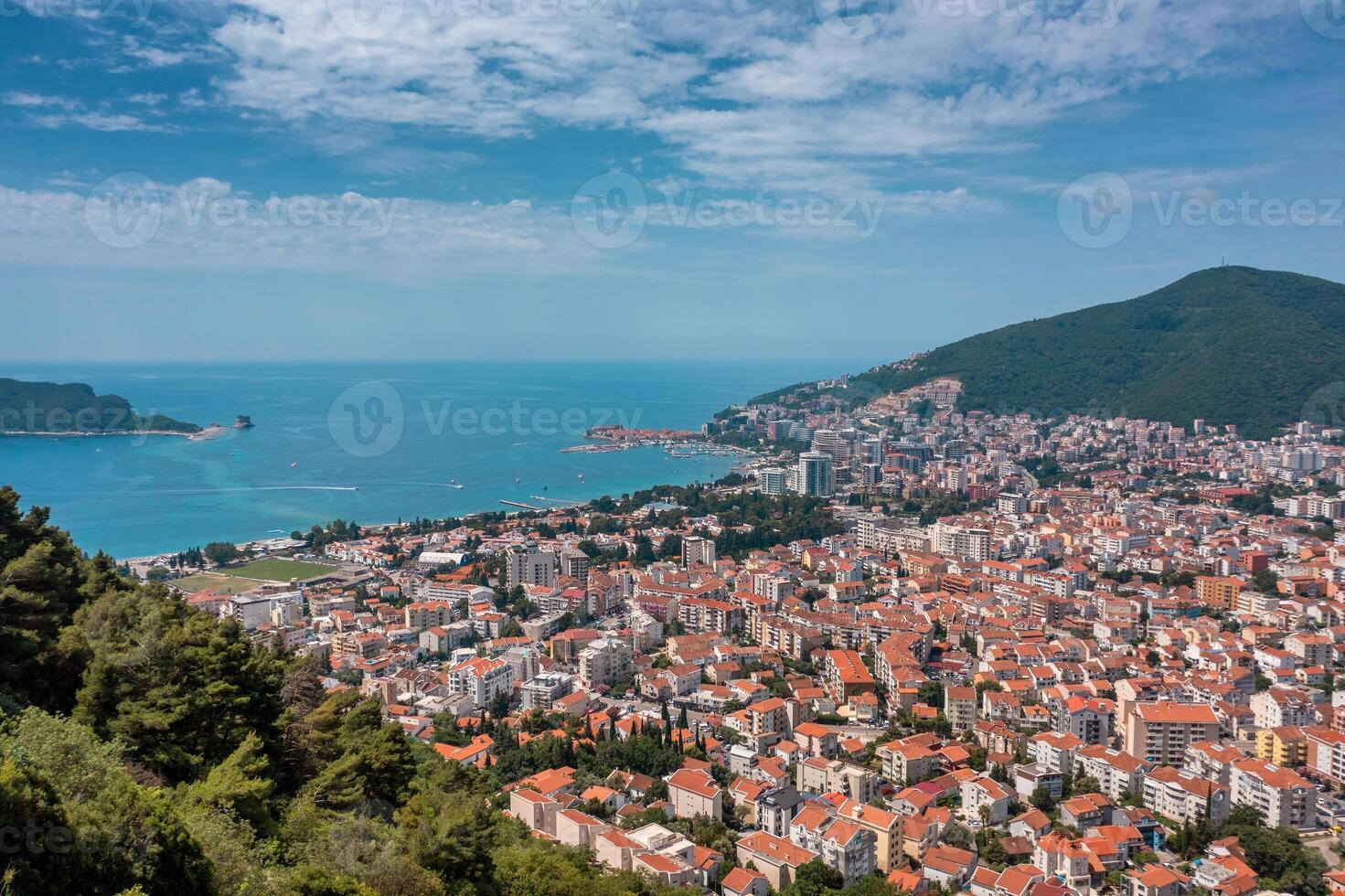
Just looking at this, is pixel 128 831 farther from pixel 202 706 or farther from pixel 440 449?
pixel 440 449

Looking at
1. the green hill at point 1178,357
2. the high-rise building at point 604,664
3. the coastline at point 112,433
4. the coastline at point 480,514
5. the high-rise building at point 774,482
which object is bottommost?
the high-rise building at point 604,664

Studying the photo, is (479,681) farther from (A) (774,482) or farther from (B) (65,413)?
(B) (65,413)

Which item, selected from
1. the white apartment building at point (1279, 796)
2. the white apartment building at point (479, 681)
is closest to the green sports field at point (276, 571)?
the white apartment building at point (479, 681)

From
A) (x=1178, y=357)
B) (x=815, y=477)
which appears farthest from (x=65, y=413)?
(x=1178, y=357)

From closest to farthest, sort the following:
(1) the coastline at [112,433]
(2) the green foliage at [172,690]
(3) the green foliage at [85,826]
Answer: (3) the green foliage at [85,826] → (2) the green foliage at [172,690] → (1) the coastline at [112,433]

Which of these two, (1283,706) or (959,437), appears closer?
(1283,706)

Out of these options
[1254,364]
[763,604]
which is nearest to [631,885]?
[763,604]

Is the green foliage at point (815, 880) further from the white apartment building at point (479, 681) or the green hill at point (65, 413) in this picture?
the green hill at point (65, 413)
